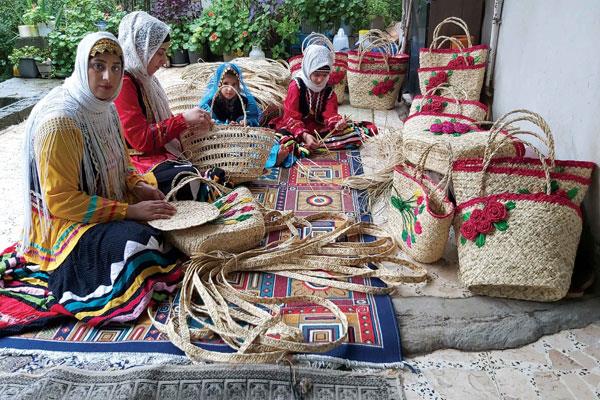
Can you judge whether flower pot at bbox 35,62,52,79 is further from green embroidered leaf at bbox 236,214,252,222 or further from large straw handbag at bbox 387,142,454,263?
large straw handbag at bbox 387,142,454,263

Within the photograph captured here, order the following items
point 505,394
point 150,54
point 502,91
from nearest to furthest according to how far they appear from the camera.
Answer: point 505,394
point 150,54
point 502,91

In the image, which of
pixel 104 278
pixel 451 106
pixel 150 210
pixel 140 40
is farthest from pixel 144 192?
pixel 451 106

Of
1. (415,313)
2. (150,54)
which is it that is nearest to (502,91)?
(415,313)

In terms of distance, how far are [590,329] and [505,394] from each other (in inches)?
19.6

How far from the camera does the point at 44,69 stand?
618 cm

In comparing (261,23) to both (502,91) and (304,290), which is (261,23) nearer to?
(502,91)

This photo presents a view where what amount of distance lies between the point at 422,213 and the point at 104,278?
1247mm

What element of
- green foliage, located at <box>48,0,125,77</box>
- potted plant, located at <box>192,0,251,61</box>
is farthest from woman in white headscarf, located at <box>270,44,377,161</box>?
green foliage, located at <box>48,0,125,77</box>

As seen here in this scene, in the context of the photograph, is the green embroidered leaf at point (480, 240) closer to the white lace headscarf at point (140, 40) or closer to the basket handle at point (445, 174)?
the basket handle at point (445, 174)

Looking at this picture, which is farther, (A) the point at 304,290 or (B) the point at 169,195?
(B) the point at 169,195

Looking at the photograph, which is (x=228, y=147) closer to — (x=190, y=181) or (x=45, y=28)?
(x=190, y=181)

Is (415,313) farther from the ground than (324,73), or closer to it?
closer to it

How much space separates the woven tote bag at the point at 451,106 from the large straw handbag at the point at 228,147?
102cm

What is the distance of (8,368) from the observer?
1574 millimetres
